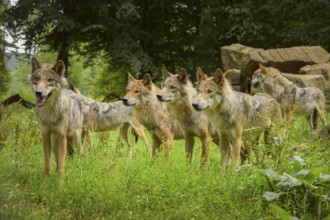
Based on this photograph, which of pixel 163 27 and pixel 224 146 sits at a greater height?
pixel 163 27

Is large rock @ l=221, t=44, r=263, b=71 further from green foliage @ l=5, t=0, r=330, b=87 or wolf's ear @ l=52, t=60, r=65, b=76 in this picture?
wolf's ear @ l=52, t=60, r=65, b=76

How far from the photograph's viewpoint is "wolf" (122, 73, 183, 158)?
7280mm

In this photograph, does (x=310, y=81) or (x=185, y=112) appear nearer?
(x=185, y=112)

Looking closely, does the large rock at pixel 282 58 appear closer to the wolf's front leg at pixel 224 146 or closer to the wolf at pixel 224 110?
the wolf at pixel 224 110

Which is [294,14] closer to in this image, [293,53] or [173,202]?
[293,53]

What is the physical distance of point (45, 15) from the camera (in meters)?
18.3

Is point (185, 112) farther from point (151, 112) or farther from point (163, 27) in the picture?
point (163, 27)

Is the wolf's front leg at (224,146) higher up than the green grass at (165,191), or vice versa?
the wolf's front leg at (224,146)

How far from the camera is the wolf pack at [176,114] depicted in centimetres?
573

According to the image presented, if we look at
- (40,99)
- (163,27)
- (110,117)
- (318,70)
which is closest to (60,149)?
(40,99)

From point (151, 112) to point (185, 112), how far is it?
2.11 ft

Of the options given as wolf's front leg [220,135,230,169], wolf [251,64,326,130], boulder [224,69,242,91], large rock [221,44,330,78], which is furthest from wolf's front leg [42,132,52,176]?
boulder [224,69,242,91]

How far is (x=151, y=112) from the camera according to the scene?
7.39 metres

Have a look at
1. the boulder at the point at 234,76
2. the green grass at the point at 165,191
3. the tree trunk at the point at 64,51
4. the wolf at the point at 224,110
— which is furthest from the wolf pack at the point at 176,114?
the tree trunk at the point at 64,51
